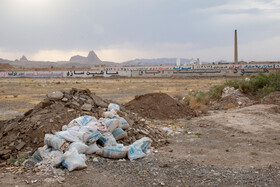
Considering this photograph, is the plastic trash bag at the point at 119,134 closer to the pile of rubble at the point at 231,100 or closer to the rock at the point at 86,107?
the rock at the point at 86,107

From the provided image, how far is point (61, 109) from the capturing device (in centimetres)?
788

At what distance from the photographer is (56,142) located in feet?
19.9

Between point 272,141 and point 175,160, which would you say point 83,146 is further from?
point 272,141

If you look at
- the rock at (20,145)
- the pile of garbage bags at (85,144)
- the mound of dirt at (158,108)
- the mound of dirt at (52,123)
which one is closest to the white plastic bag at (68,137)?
the pile of garbage bags at (85,144)

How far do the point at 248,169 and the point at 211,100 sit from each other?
1123 cm

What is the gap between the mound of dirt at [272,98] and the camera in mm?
14392

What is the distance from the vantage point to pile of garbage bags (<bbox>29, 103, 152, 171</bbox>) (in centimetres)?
578

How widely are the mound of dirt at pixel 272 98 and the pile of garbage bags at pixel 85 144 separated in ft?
31.1

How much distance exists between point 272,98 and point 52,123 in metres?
11.5

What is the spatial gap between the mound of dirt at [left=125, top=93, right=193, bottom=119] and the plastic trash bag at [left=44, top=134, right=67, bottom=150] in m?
6.36

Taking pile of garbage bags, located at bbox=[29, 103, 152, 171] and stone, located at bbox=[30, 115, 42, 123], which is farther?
stone, located at bbox=[30, 115, 42, 123]

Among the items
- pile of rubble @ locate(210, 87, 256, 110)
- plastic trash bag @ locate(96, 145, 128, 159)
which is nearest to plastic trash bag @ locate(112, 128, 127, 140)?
plastic trash bag @ locate(96, 145, 128, 159)

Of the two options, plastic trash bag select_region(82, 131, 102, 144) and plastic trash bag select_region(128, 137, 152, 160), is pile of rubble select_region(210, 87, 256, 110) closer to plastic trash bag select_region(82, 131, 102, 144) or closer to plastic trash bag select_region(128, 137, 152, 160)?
plastic trash bag select_region(128, 137, 152, 160)

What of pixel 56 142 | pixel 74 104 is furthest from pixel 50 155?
pixel 74 104
